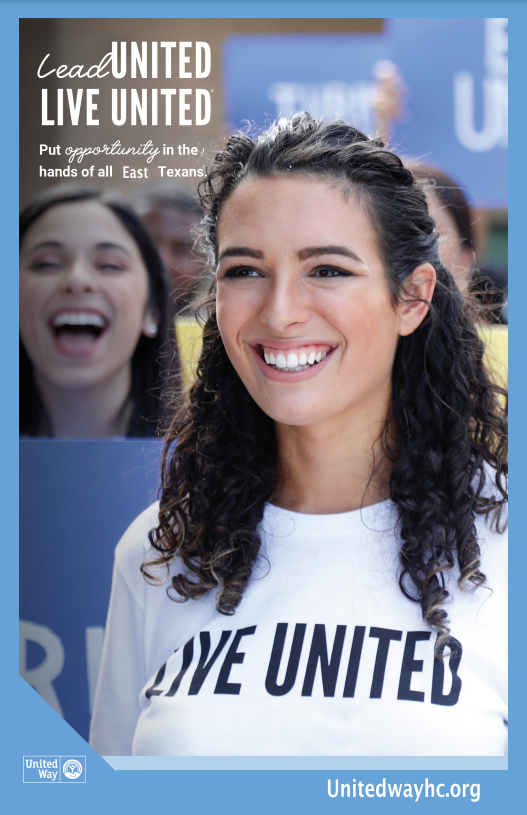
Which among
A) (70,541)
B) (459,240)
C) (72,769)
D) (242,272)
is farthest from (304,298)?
(72,769)

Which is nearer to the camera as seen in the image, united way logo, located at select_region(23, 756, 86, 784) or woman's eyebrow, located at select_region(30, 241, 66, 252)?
united way logo, located at select_region(23, 756, 86, 784)

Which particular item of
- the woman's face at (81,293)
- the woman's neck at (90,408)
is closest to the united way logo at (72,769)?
the woman's neck at (90,408)

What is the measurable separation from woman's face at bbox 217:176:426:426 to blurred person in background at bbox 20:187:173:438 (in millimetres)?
595

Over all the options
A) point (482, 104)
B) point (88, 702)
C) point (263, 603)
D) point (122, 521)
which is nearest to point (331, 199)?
point (482, 104)

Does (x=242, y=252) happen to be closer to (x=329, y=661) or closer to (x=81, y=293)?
(x=81, y=293)

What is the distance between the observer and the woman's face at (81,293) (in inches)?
76.0

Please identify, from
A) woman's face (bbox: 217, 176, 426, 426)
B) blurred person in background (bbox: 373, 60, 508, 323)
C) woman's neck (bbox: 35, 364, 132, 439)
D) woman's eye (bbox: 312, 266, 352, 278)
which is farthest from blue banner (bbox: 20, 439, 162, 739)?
blurred person in background (bbox: 373, 60, 508, 323)

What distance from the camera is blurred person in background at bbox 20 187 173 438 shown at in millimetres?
1930

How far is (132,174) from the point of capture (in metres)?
1.89

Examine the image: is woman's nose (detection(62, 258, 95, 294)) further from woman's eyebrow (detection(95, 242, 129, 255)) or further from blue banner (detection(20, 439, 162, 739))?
blue banner (detection(20, 439, 162, 739))

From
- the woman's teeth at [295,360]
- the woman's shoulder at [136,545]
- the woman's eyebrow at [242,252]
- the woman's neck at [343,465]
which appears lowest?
the woman's shoulder at [136,545]

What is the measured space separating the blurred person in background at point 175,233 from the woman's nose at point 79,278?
198mm

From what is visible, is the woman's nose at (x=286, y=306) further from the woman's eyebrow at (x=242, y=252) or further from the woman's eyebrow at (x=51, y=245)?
the woman's eyebrow at (x=51, y=245)

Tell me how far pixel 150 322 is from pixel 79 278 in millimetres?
222
